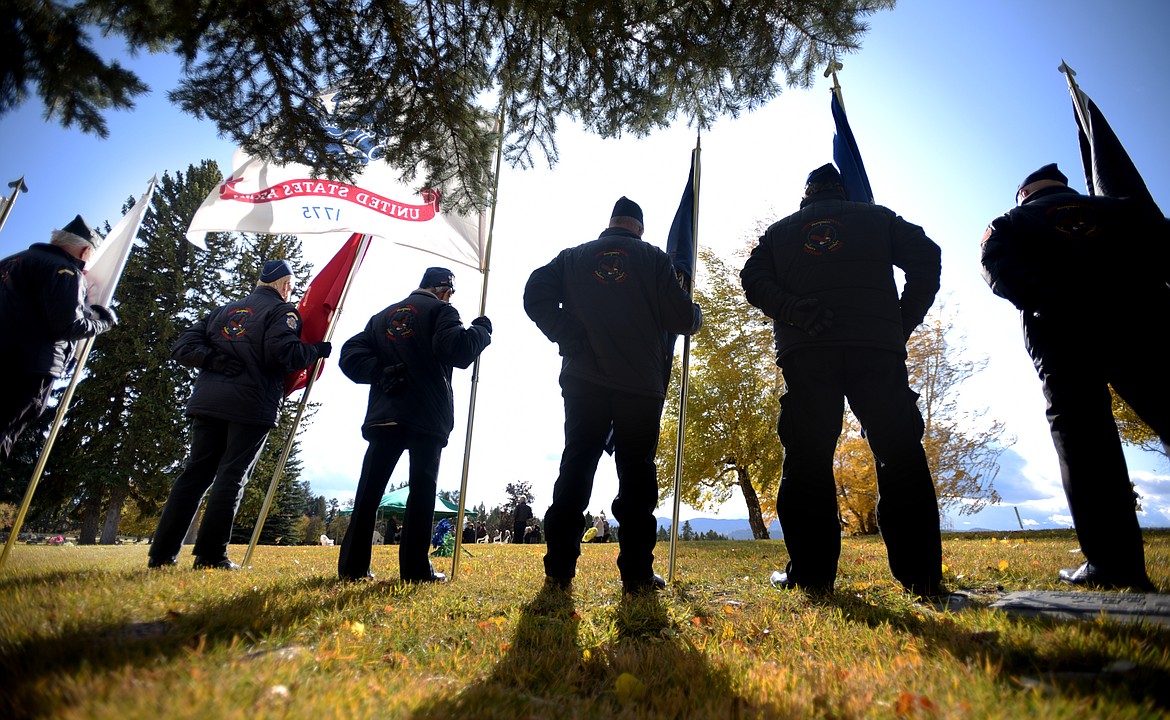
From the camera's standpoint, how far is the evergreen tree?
10.0ft

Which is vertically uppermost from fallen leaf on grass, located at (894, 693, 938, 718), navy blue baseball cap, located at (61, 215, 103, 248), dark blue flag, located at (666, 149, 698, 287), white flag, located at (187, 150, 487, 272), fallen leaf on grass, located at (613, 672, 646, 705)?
white flag, located at (187, 150, 487, 272)

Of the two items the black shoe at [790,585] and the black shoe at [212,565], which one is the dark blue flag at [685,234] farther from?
the black shoe at [212,565]

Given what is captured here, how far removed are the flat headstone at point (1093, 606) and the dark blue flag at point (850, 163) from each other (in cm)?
387

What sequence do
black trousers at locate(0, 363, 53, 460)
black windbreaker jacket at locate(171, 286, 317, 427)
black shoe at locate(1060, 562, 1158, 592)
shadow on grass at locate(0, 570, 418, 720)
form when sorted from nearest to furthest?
shadow on grass at locate(0, 570, 418, 720), black shoe at locate(1060, 562, 1158, 592), black trousers at locate(0, 363, 53, 460), black windbreaker jacket at locate(171, 286, 317, 427)

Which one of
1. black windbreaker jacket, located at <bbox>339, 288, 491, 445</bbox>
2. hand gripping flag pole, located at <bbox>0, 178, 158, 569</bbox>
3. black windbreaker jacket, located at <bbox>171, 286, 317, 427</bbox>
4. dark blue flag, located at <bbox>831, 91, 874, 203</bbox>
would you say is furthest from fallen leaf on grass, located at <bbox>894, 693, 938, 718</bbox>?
hand gripping flag pole, located at <bbox>0, 178, 158, 569</bbox>

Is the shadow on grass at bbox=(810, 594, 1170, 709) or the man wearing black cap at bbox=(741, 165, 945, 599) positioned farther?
the man wearing black cap at bbox=(741, 165, 945, 599)

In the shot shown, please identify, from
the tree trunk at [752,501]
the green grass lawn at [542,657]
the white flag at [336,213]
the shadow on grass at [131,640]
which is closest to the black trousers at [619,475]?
the green grass lawn at [542,657]

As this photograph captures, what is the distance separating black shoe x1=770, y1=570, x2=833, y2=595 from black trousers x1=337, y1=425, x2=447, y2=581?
238 centimetres

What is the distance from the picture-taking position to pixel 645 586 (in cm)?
332

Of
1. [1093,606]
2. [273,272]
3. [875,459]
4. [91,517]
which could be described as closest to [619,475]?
[875,459]

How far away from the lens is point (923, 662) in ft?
5.37

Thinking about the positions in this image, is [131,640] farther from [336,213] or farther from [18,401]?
[336,213]

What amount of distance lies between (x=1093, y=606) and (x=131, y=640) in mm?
3299

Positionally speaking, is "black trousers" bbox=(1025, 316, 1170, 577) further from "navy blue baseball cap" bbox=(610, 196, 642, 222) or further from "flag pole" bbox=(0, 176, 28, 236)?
"flag pole" bbox=(0, 176, 28, 236)
